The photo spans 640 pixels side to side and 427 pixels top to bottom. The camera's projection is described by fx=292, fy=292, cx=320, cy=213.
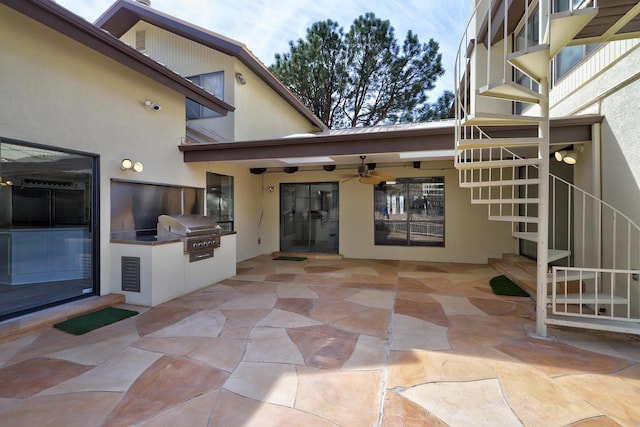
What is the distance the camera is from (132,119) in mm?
4625

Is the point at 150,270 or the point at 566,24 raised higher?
the point at 566,24

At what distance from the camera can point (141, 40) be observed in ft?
25.8

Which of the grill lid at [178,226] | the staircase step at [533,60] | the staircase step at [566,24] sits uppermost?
the staircase step at [566,24]

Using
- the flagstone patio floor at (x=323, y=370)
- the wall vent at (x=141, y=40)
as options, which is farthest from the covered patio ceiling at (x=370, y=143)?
the wall vent at (x=141, y=40)

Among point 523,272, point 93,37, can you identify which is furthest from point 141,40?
point 523,272

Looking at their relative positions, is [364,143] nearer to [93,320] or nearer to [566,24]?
[566,24]

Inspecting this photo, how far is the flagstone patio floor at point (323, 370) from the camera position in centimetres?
192

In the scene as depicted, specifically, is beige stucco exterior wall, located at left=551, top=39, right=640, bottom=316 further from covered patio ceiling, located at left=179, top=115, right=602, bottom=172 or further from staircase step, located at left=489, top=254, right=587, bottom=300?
staircase step, located at left=489, top=254, right=587, bottom=300

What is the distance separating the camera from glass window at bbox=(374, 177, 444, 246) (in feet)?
24.0

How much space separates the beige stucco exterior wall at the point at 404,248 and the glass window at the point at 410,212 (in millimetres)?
143

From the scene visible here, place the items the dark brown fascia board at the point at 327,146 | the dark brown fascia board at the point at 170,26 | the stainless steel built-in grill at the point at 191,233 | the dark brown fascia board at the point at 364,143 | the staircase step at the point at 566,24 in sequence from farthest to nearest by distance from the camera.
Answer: the dark brown fascia board at the point at 170,26, the stainless steel built-in grill at the point at 191,233, the dark brown fascia board at the point at 327,146, the dark brown fascia board at the point at 364,143, the staircase step at the point at 566,24

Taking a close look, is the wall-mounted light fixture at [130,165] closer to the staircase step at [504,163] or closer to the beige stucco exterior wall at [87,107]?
the beige stucco exterior wall at [87,107]

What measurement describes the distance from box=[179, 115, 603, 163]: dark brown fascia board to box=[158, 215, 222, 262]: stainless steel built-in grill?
1.39 m

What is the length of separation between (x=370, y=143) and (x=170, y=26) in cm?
623
